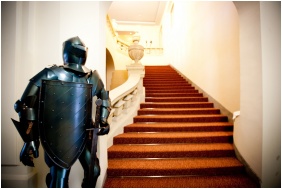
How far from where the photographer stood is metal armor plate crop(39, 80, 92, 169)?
1.03 m

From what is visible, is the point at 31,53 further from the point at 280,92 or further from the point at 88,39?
the point at 280,92

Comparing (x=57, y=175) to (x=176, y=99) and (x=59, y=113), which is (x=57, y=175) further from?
(x=176, y=99)

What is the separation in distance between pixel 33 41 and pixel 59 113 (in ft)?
3.26

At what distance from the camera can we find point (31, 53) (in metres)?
1.57

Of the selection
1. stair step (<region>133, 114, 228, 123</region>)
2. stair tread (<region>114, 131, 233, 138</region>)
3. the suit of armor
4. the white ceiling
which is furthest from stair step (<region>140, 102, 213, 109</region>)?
the white ceiling

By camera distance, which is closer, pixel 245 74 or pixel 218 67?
pixel 245 74

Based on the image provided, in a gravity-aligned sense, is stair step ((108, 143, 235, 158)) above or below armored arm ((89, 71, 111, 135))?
below

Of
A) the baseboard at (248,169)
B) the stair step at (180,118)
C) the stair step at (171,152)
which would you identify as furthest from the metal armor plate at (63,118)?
the stair step at (180,118)

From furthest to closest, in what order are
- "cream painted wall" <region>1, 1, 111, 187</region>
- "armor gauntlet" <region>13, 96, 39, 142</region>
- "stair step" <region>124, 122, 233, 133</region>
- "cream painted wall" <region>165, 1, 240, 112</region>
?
"cream painted wall" <region>165, 1, 240, 112</region>, "stair step" <region>124, 122, 233, 133</region>, "cream painted wall" <region>1, 1, 111, 187</region>, "armor gauntlet" <region>13, 96, 39, 142</region>

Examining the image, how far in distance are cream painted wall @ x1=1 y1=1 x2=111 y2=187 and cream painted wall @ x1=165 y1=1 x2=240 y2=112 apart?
8.66ft

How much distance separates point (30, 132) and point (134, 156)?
154cm

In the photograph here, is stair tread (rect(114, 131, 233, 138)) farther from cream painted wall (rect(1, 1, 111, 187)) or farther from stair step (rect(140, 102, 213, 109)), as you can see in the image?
cream painted wall (rect(1, 1, 111, 187))

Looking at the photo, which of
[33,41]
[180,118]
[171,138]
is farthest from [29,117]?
[180,118]

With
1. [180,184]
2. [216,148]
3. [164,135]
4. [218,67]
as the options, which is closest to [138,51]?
[218,67]
